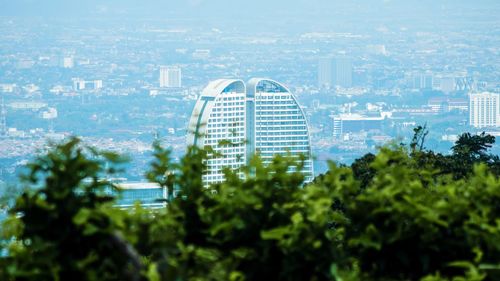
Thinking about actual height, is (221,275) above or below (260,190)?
below

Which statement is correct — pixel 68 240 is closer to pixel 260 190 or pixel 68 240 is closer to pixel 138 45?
pixel 260 190

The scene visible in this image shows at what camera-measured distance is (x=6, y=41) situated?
95.3m

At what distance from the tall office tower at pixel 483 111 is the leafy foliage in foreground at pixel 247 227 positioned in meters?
79.3

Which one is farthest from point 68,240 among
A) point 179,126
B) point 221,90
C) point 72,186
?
point 179,126

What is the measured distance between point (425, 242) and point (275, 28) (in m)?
106

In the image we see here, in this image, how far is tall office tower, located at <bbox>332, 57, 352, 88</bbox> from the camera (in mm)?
91625

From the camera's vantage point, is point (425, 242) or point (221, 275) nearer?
point (221, 275)

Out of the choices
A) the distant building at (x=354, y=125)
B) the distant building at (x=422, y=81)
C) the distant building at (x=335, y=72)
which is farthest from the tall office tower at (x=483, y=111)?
the distant building at (x=335, y=72)

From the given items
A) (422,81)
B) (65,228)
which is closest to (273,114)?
(422,81)

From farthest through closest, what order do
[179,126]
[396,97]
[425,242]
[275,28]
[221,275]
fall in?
[275,28] → [396,97] → [179,126] → [425,242] → [221,275]

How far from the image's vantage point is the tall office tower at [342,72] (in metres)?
91.6

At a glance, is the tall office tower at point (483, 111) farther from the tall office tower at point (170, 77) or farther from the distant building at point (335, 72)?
the tall office tower at point (170, 77)

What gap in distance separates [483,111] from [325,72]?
15872 millimetres

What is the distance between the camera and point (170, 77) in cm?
8988
